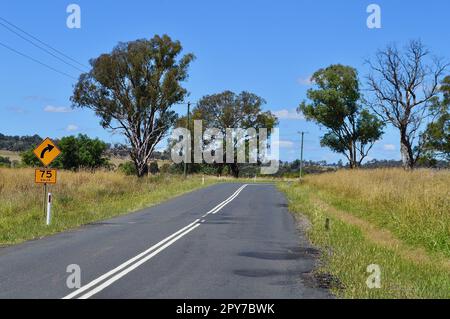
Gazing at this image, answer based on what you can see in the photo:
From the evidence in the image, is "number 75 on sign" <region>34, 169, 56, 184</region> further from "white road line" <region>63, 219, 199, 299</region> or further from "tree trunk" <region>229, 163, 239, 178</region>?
"tree trunk" <region>229, 163, 239, 178</region>

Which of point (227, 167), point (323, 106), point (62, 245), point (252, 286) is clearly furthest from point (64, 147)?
point (252, 286)

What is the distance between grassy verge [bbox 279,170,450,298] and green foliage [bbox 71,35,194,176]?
Result: 33.7m

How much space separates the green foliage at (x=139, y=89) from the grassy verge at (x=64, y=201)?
55.1ft

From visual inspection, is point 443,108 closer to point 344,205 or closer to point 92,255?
point 344,205

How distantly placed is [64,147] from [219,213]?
61705 millimetres

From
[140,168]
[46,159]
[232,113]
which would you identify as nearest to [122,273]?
[46,159]

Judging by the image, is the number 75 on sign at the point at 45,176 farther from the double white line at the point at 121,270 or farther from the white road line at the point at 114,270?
the white road line at the point at 114,270

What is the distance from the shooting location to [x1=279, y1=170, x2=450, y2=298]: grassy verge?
8672 millimetres

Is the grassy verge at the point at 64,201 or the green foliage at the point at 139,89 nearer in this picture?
the grassy verge at the point at 64,201

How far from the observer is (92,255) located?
11328mm

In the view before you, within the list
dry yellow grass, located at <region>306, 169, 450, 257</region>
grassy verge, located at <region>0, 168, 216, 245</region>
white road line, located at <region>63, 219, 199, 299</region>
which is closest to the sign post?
grassy verge, located at <region>0, 168, 216, 245</region>

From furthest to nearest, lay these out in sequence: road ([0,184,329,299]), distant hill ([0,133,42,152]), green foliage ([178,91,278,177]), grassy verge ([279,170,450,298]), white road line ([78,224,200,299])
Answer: distant hill ([0,133,42,152]), green foliage ([178,91,278,177]), grassy verge ([279,170,450,298]), road ([0,184,329,299]), white road line ([78,224,200,299])

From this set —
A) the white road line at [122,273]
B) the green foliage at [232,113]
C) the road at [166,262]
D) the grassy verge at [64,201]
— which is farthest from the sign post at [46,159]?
the green foliage at [232,113]

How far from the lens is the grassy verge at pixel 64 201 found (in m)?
16.3
